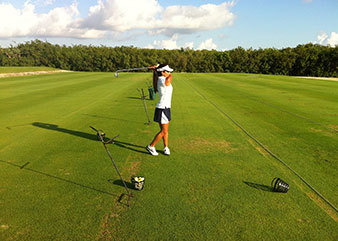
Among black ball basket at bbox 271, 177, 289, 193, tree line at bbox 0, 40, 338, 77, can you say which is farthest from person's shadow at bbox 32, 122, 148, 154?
tree line at bbox 0, 40, 338, 77

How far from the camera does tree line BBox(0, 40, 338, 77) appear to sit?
2822 inches

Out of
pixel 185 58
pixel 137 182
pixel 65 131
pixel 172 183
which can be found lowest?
pixel 65 131

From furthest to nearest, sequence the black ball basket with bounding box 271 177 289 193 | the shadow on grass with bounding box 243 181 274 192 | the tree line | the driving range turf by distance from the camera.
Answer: the tree line
the shadow on grass with bounding box 243 181 274 192
the black ball basket with bounding box 271 177 289 193
the driving range turf

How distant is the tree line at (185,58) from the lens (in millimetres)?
71681

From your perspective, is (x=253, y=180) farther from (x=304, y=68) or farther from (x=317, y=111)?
(x=304, y=68)

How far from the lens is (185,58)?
309 ft

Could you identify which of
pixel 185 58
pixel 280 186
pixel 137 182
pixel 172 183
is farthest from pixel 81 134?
pixel 185 58

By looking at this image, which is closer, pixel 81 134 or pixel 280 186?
pixel 280 186

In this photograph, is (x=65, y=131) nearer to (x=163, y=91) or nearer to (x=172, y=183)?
(x=163, y=91)

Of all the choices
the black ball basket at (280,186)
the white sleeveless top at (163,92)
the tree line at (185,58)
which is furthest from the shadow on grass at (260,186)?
the tree line at (185,58)

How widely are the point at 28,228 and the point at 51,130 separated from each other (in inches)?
268

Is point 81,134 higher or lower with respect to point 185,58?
lower

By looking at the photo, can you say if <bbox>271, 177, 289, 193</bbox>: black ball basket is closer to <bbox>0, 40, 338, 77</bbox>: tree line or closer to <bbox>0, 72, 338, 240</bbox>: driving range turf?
<bbox>0, 72, 338, 240</bbox>: driving range turf

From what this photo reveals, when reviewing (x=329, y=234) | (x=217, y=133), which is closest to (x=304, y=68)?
(x=217, y=133)
